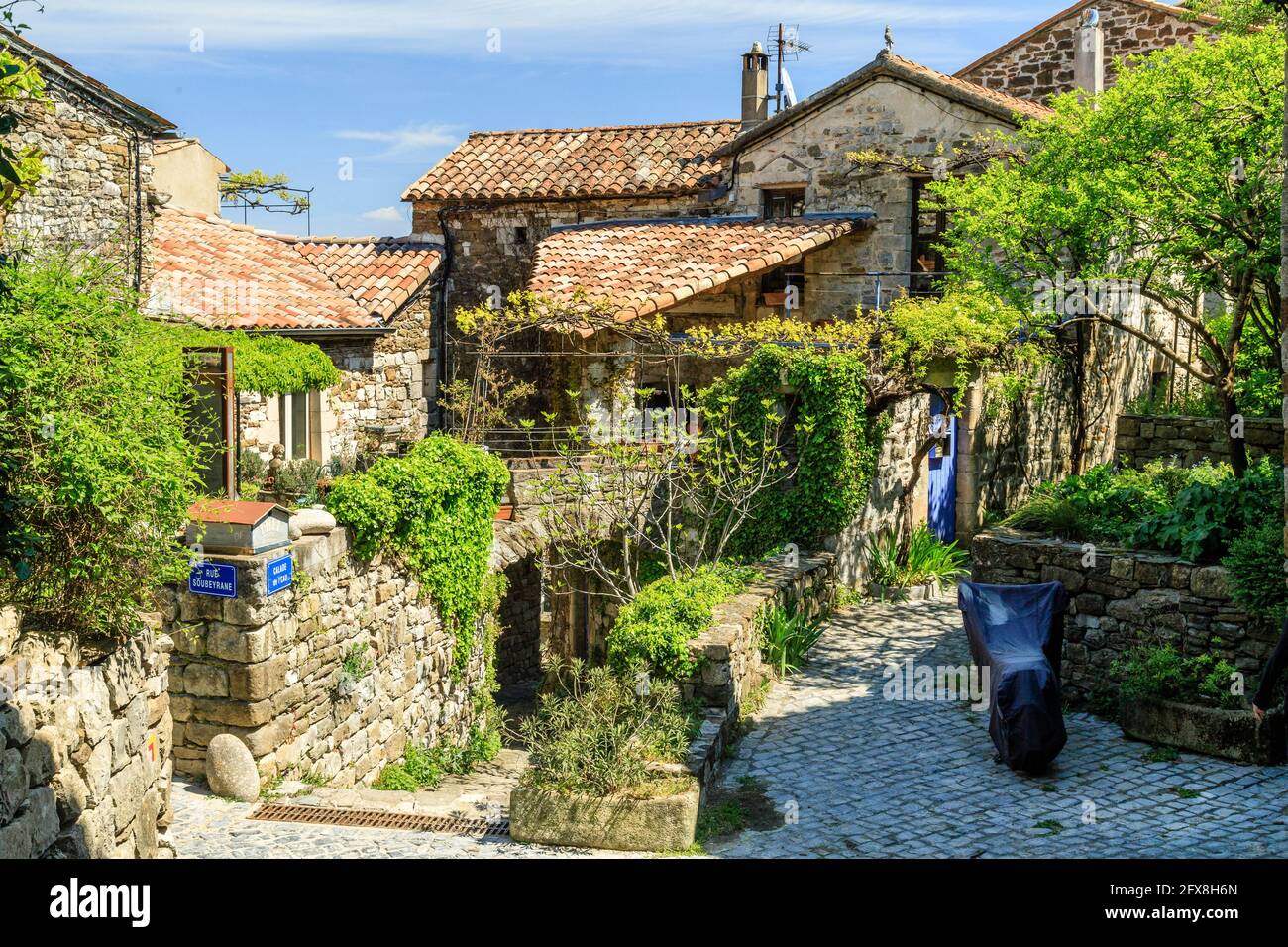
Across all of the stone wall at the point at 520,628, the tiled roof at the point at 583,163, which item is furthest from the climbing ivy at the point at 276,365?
the tiled roof at the point at 583,163

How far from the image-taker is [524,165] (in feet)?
72.0

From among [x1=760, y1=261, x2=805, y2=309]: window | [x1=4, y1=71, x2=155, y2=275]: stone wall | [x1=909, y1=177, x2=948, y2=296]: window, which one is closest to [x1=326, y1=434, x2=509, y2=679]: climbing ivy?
[x1=4, y1=71, x2=155, y2=275]: stone wall

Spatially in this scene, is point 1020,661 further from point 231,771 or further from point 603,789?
point 231,771

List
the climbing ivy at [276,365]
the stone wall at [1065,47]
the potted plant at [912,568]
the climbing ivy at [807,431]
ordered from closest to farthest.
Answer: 1. the climbing ivy at [807,431]
2. the climbing ivy at [276,365]
3. the potted plant at [912,568]
4. the stone wall at [1065,47]

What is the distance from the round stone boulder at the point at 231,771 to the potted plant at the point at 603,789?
6.91 ft

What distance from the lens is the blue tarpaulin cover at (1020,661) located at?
915 cm

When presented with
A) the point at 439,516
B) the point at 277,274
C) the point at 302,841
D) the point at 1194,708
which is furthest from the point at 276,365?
the point at 1194,708

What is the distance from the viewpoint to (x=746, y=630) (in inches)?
435

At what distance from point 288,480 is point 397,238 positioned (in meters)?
9.76

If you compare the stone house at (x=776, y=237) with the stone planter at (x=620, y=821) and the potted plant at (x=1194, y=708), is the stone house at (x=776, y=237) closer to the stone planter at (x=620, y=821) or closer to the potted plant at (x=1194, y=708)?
the potted plant at (x=1194, y=708)

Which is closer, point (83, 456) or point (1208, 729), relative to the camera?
point (83, 456)

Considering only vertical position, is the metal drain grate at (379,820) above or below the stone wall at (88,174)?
below

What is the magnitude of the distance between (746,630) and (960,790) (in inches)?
104

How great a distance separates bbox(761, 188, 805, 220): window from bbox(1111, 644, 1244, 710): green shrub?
1151cm
